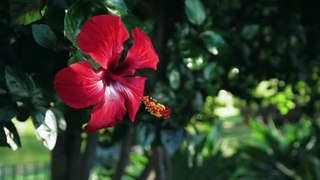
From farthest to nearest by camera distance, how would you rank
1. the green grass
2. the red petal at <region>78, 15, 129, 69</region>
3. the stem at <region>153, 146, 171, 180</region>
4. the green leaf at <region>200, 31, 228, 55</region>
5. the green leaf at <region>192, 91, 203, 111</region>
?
the green grass, the stem at <region>153, 146, 171, 180</region>, the green leaf at <region>192, 91, 203, 111</region>, the green leaf at <region>200, 31, 228, 55</region>, the red petal at <region>78, 15, 129, 69</region>

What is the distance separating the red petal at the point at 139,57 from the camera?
112 cm

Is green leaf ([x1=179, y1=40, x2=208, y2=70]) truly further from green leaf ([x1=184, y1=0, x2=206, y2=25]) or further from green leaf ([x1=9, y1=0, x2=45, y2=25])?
green leaf ([x1=9, y1=0, x2=45, y2=25])

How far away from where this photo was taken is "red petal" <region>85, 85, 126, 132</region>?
1.09 m

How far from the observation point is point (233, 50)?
8.89 feet

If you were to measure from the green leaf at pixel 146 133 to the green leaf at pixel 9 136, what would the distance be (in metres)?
0.85

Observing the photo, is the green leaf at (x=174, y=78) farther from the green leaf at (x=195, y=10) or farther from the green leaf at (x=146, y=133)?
the green leaf at (x=195, y=10)

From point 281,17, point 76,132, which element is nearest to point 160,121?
point 76,132

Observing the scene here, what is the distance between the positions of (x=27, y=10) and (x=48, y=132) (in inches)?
12.9

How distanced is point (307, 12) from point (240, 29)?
0.39m

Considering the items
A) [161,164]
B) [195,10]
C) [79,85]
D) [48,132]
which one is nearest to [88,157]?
[161,164]

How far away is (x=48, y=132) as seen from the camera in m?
1.48

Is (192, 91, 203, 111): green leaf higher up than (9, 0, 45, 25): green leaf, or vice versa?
(9, 0, 45, 25): green leaf

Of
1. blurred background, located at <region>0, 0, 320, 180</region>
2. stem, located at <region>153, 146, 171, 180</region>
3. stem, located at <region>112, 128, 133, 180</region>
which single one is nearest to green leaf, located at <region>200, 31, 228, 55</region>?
blurred background, located at <region>0, 0, 320, 180</region>

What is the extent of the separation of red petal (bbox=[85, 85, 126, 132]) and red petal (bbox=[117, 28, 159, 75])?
5 centimetres
